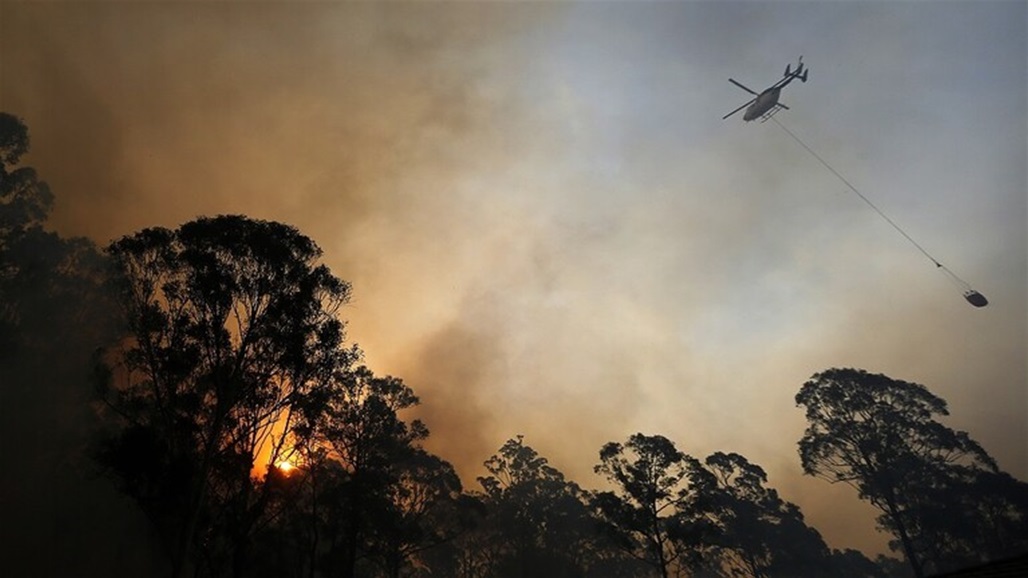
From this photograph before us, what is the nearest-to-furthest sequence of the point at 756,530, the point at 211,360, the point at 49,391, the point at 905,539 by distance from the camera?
the point at 211,360 < the point at 905,539 < the point at 49,391 < the point at 756,530

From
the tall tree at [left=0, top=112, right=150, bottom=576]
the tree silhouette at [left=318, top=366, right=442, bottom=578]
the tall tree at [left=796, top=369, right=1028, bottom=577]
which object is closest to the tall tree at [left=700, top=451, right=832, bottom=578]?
the tall tree at [left=796, top=369, right=1028, bottom=577]

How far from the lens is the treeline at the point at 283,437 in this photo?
2348 centimetres

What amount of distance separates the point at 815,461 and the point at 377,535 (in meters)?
37.5

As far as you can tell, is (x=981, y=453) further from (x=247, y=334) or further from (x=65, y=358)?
(x=65, y=358)

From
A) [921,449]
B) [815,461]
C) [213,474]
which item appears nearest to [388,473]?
[213,474]

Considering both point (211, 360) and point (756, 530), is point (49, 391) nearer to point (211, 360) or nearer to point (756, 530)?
point (211, 360)

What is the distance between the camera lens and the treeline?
2348cm

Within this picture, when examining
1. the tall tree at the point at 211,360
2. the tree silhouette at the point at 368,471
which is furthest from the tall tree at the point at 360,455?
the tall tree at the point at 211,360

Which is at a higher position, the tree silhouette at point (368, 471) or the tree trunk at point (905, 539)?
the tree silhouette at point (368, 471)

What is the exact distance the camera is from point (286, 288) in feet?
81.7

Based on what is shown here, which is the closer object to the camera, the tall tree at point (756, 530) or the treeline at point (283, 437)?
the treeline at point (283, 437)

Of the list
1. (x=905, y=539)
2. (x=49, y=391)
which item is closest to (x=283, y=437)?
(x=49, y=391)

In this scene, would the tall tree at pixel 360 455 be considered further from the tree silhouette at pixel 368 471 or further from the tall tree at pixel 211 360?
the tall tree at pixel 211 360

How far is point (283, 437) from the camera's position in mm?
25562
